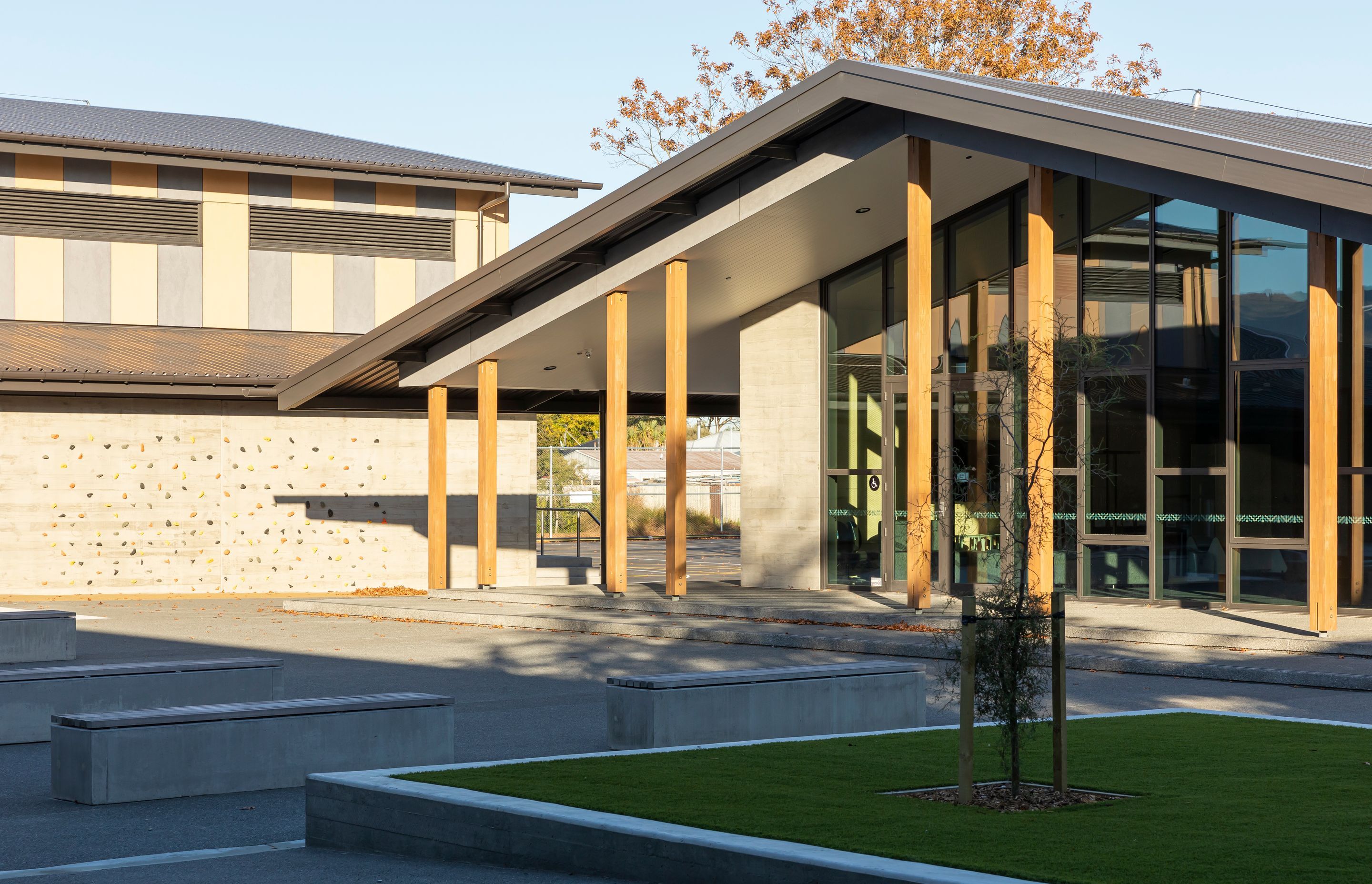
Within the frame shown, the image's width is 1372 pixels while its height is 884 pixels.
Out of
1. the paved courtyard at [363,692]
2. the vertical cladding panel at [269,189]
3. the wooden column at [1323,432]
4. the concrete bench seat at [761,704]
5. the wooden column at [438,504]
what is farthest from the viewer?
the vertical cladding panel at [269,189]

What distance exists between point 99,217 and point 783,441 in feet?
44.0

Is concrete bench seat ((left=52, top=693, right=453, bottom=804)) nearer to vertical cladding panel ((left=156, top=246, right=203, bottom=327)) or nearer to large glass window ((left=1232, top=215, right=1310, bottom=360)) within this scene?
large glass window ((left=1232, top=215, right=1310, bottom=360))

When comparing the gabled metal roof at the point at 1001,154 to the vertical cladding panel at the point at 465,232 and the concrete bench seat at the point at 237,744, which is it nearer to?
the vertical cladding panel at the point at 465,232

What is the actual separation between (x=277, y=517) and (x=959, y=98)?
15628mm

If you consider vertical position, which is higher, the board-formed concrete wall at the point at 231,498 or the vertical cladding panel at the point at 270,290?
the vertical cladding panel at the point at 270,290

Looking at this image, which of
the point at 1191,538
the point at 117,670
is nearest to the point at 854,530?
the point at 1191,538

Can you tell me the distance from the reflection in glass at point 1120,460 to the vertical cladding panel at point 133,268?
17.4 m

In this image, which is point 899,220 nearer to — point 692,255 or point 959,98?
point 692,255

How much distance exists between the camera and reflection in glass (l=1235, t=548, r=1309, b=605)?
16.5m

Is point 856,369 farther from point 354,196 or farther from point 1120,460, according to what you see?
point 354,196

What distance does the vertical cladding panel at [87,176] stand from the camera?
26406mm

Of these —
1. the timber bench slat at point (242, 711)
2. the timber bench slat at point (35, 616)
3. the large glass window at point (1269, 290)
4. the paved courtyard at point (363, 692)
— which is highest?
the large glass window at point (1269, 290)

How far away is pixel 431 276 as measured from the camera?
29219 millimetres

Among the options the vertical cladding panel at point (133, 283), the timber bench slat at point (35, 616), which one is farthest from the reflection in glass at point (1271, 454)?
the vertical cladding panel at point (133, 283)
